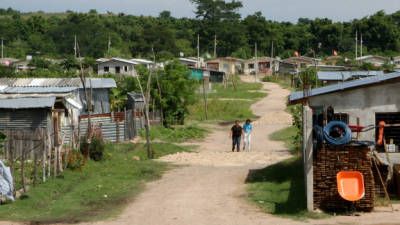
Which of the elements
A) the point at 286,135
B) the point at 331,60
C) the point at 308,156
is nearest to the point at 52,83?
the point at 286,135

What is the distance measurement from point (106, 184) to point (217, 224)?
5798mm

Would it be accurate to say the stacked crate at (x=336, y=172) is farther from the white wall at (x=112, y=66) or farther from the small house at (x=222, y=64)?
the small house at (x=222, y=64)

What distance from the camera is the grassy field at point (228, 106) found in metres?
42.9

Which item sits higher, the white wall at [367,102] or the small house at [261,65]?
the small house at [261,65]

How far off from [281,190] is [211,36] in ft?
280

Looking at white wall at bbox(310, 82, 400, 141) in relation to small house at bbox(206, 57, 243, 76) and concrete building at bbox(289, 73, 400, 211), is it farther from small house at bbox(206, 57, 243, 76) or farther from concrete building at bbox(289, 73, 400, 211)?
small house at bbox(206, 57, 243, 76)

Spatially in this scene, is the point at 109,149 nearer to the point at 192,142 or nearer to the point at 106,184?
the point at 106,184

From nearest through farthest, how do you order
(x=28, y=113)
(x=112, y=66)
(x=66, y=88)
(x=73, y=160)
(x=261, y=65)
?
(x=73, y=160) < (x=28, y=113) < (x=66, y=88) < (x=112, y=66) < (x=261, y=65)

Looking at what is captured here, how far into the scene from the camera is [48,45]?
9275 cm

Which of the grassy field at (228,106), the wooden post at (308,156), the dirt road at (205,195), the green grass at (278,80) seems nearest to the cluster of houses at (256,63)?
the green grass at (278,80)

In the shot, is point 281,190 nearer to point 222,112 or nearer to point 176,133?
point 176,133

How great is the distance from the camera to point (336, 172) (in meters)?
12.7

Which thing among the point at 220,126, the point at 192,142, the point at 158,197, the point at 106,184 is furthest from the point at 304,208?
the point at 220,126

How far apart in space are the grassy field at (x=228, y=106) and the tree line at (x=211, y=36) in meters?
26.9
